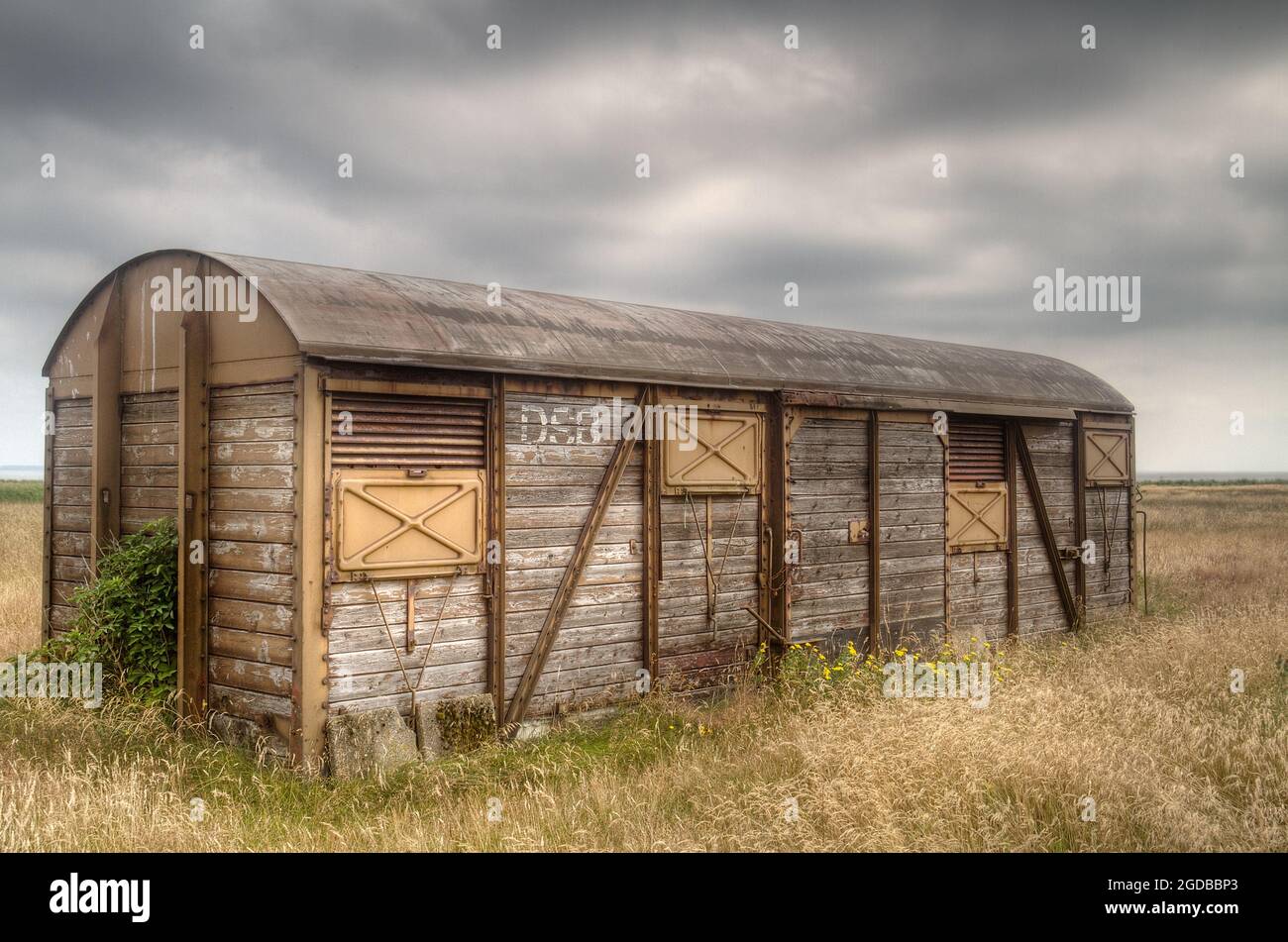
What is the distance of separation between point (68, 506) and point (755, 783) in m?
7.42

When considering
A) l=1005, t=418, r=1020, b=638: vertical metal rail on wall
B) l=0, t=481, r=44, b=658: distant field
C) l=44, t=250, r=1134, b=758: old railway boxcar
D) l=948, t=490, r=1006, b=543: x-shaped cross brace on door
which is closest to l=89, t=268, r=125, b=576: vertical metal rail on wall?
l=44, t=250, r=1134, b=758: old railway boxcar

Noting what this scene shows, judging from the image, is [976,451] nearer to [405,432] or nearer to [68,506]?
[405,432]

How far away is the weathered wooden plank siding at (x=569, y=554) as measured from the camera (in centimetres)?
836

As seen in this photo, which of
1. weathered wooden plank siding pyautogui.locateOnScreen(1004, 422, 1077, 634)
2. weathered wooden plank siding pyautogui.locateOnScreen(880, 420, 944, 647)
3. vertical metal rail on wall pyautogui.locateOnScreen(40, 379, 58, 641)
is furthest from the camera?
weathered wooden plank siding pyautogui.locateOnScreen(1004, 422, 1077, 634)

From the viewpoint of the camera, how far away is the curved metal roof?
24.8 feet

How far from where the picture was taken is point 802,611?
1068cm

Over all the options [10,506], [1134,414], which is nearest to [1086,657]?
[1134,414]

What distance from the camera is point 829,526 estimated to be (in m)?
11.0

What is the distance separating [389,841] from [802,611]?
5861mm

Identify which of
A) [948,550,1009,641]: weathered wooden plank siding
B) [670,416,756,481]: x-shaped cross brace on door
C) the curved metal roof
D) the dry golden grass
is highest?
the curved metal roof

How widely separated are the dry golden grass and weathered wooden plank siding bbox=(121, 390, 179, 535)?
72.2 inches

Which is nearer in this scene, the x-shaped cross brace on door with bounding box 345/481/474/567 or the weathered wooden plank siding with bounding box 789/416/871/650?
the x-shaped cross brace on door with bounding box 345/481/474/567

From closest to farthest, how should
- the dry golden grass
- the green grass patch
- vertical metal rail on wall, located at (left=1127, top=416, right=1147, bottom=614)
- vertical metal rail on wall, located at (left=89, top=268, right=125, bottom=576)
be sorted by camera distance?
the dry golden grass
vertical metal rail on wall, located at (left=89, top=268, right=125, bottom=576)
vertical metal rail on wall, located at (left=1127, top=416, right=1147, bottom=614)
the green grass patch

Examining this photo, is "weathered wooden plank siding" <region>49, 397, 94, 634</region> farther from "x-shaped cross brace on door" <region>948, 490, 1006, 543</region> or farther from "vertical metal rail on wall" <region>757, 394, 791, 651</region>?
"x-shaped cross brace on door" <region>948, 490, 1006, 543</region>
